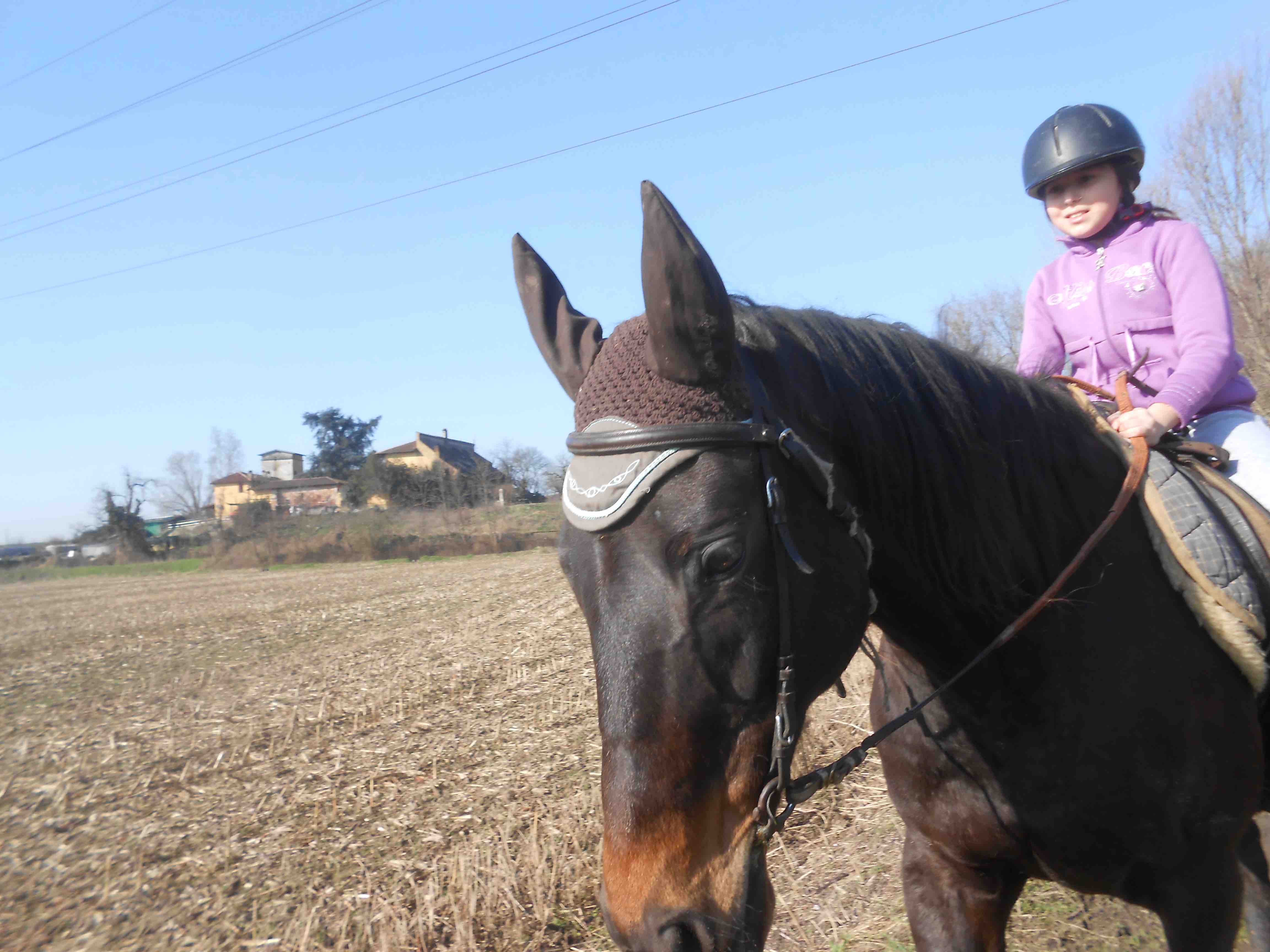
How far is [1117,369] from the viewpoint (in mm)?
3064

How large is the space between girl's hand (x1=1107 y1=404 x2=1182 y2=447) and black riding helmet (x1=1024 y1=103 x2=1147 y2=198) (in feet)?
3.34

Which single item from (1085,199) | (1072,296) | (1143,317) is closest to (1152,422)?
(1143,317)

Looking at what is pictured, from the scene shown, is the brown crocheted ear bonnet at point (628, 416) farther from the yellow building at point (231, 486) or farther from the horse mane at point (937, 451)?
the yellow building at point (231, 486)

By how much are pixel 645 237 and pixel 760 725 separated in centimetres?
102

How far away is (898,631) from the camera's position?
2.19 metres

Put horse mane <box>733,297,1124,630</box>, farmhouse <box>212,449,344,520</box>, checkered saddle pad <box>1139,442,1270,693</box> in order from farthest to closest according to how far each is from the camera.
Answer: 1. farmhouse <box>212,449,344,520</box>
2. checkered saddle pad <box>1139,442,1270,693</box>
3. horse mane <box>733,297,1124,630</box>

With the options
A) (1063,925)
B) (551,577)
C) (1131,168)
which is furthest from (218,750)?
(551,577)

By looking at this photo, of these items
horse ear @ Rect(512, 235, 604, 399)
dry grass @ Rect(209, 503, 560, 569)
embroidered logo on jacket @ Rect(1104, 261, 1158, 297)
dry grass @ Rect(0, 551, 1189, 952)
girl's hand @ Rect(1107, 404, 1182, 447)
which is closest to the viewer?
horse ear @ Rect(512, 235, 604, 399)

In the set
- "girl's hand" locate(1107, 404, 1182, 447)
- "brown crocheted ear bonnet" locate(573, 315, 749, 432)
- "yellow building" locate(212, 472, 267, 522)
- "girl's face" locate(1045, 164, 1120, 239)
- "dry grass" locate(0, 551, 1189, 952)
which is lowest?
"dry grass" locate(0, 551, 1189, 952)

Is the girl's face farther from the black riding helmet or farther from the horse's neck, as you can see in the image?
the horse's neck

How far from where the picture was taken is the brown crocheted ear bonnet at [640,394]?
5.65 feet

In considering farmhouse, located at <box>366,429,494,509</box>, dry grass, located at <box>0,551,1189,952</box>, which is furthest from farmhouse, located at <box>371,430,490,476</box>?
dry grass, located at <box>0,551,1189,952</box>

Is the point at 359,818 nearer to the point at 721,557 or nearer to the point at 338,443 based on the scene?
the point at 721,557

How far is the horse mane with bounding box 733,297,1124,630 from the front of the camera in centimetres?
193
